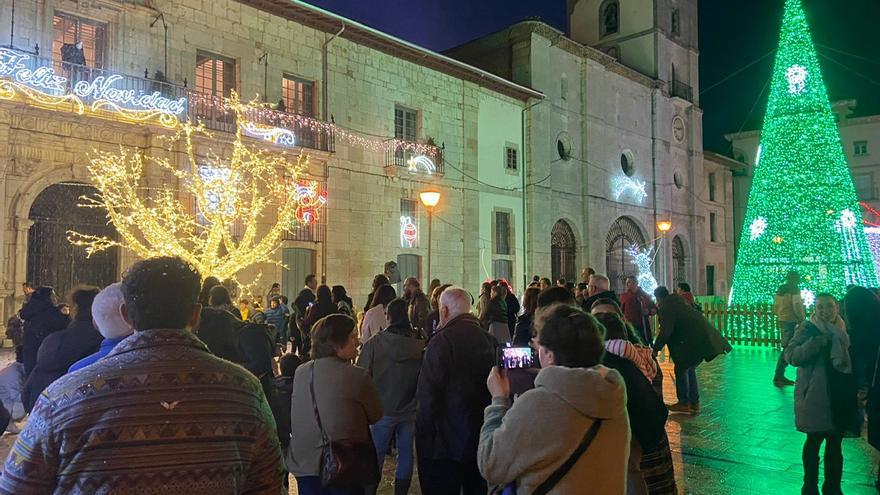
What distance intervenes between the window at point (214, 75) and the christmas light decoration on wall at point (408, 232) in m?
7.00

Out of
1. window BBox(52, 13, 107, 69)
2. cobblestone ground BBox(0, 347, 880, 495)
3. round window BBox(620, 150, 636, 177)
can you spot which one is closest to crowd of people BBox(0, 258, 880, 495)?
cobblestone ground BBox(0, 347, 880, 495)

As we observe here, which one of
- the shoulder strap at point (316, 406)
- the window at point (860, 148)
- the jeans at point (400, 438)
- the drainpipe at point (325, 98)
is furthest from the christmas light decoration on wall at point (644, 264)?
the shoulder strap at point (316, 406)

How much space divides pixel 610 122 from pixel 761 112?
1033 inches

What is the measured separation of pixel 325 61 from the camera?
18922mm

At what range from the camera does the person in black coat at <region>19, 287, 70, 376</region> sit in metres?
6.80

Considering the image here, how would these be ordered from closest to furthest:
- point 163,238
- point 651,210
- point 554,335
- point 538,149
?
point 554,335
point 163,238
point 538,149
point 651,210

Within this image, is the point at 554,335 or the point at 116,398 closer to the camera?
the point at 116,398

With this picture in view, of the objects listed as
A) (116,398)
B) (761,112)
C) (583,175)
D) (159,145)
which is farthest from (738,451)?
(761,112)

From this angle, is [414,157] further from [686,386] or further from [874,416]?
[874,416]

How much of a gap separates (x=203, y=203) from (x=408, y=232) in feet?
25.1

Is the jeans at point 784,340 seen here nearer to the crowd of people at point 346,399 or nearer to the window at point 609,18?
the crowd of people at point 346,399

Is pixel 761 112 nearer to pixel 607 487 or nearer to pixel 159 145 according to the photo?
pixel 159 145

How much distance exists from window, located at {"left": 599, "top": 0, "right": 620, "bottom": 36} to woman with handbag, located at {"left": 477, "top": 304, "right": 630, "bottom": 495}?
34250 millimetres

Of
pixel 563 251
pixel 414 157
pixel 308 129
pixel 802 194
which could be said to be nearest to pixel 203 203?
pixel 308 129
